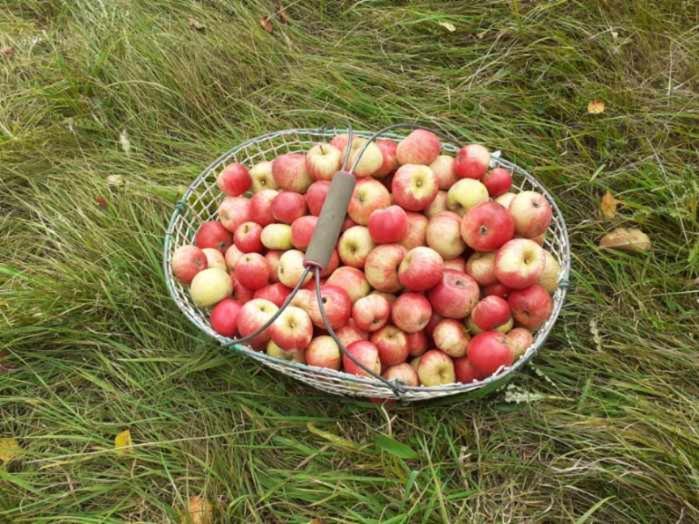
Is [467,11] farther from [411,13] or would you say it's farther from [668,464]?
[668,464]

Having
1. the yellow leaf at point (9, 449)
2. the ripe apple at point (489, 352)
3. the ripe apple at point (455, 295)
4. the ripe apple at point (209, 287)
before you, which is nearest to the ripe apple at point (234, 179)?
the ripe apple at point (209, 287)

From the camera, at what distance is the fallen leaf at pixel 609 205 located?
8.78ft

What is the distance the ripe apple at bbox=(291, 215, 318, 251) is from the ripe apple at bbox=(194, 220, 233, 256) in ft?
1.31

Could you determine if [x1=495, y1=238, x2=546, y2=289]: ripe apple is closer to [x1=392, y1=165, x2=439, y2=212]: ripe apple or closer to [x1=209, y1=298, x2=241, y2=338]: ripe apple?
[x1=392, y1=165, x2=439, y2=212]: ripe apple

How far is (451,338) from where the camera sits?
2127 millimetres

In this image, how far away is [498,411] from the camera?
7.49 ft

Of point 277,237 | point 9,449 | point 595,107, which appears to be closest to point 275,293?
point 277,237

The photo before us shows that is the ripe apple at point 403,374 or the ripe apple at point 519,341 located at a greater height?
the ripe apple at point 519,341

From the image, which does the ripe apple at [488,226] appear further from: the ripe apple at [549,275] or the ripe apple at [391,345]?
the ripe apple at [391,345]

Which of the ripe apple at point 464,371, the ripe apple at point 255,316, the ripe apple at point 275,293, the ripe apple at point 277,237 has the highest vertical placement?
the ripe apple at point 277,237

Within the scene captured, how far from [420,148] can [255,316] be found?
0.92 metres

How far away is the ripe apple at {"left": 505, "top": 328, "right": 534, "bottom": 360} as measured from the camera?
7.03 ft

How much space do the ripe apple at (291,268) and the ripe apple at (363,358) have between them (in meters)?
0.33

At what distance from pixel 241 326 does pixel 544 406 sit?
1.18 meters
